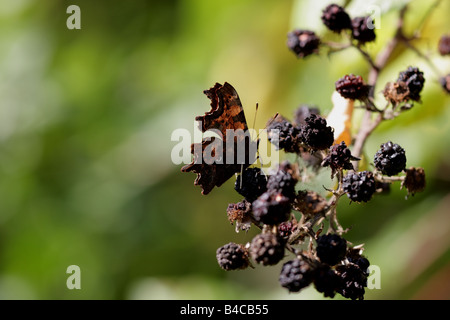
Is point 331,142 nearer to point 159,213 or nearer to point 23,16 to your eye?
point 159,213

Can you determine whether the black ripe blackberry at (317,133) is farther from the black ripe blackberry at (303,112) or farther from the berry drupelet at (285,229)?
the black ripe blackberry at (303,112)

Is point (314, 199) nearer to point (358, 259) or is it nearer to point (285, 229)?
point (285, 229)

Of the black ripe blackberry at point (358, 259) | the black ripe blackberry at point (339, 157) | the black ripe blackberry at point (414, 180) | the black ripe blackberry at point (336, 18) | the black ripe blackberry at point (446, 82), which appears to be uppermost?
the black ripe blackberry at point (336, 18)

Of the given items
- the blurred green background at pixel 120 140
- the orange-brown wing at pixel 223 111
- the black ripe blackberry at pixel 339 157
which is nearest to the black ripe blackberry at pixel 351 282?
the black ripe blackberry at pixel 339 157

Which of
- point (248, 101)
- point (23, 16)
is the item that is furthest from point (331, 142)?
point (23, 16)

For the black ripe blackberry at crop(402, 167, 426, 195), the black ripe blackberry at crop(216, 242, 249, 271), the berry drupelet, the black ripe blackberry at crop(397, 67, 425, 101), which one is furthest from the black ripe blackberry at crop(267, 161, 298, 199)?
the black ripe blackberry at crop(397, 67, 425, 101)
